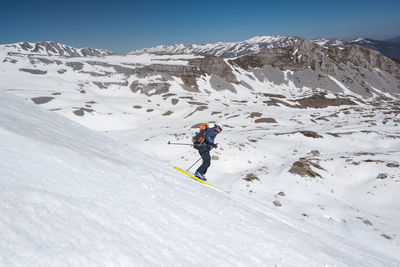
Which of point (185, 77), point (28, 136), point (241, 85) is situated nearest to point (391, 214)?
point (28, 136)

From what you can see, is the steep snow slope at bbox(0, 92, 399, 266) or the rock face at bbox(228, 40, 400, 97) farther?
the rock face at bbox(228, 40, 400, 97)

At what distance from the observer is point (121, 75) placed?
444ft

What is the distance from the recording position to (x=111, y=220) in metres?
4.68

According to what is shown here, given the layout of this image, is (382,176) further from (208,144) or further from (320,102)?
(320,102)

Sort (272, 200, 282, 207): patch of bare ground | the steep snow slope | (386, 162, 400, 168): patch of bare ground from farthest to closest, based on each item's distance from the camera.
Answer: (386, 162, 400, 168): patch of bare ground
(272, 200, 282, 207): patch of bare ground
the steep snow slope

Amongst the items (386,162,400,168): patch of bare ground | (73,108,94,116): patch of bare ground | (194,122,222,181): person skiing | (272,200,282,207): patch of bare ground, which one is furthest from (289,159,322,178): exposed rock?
(73,108,94,116): patch of bare ground

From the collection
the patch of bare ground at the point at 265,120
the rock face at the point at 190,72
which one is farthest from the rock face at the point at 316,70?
the patch of bare ground at the point at 265,120

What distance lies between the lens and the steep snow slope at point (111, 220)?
11.5 feet

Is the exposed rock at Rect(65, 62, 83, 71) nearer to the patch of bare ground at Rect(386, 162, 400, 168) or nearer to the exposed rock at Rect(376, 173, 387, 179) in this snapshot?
the patch of bare ground at Rect(386, 162, 400, 168)

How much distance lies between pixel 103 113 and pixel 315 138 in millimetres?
54964

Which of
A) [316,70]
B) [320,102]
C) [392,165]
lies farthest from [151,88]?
[316,70]

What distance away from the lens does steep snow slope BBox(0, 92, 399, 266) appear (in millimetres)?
3490

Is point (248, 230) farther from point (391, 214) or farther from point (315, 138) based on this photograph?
point (315, 138)

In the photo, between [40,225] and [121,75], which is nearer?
[40,225]
